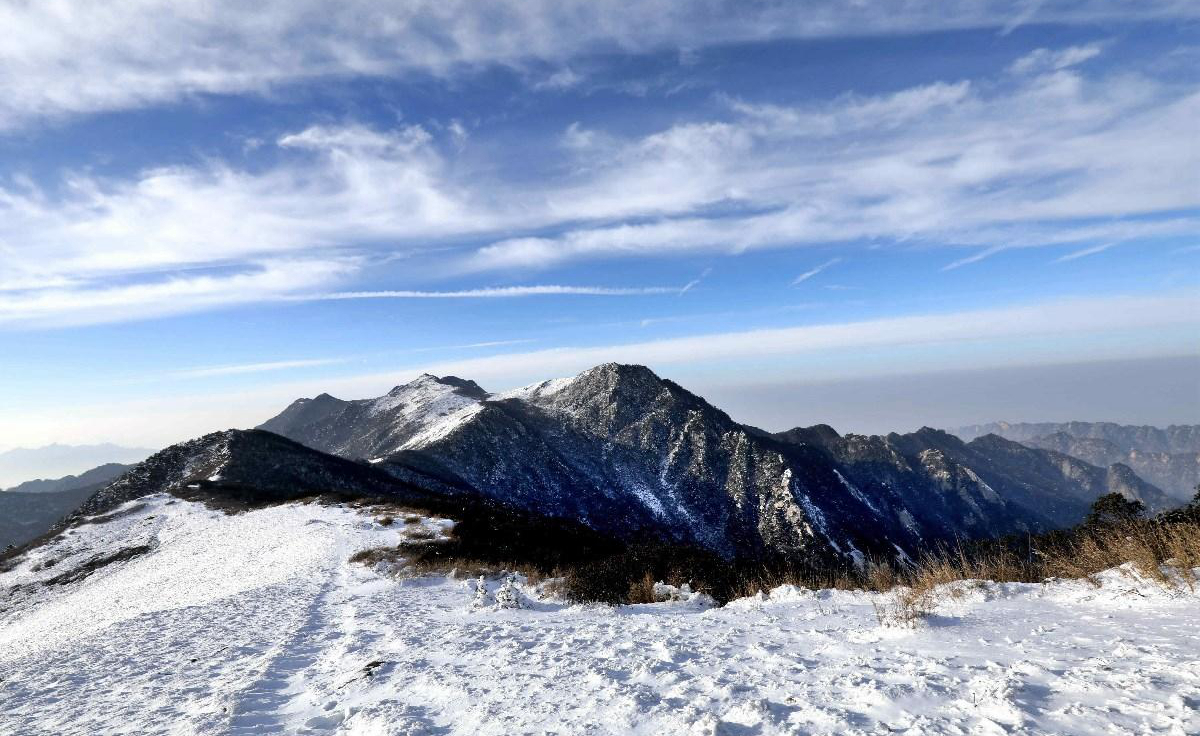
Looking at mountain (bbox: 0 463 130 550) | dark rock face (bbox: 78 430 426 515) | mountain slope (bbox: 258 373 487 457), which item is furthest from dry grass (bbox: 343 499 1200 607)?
mountain (bbox: 0 463 130 550)

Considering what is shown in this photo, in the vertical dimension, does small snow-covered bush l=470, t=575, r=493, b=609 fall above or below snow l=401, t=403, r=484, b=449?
below

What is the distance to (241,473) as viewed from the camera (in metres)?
56.5

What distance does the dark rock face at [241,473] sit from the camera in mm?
52281

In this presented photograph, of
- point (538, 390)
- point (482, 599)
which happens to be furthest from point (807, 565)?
point (538, 390)

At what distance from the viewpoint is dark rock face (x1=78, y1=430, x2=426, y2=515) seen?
52.3 metres

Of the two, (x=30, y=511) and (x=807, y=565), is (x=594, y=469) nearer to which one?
(x=807, y=565)

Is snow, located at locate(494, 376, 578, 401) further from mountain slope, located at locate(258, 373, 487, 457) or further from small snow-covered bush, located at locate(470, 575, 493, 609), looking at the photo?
small snow-covered bush, located at locate(470, 575, 493, 609)

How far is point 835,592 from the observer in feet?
36.4

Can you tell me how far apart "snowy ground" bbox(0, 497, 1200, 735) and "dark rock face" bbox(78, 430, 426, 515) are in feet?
138

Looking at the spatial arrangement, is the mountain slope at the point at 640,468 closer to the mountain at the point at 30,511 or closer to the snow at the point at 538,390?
the snow at the point at 538,390

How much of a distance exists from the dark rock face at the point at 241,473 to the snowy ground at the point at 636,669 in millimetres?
42165

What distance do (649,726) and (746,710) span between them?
103 cm

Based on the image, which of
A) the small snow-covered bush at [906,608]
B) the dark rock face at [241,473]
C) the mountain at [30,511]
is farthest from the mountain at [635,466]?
the mountain at [30,511]

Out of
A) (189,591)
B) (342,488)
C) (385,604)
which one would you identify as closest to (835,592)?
(385,604)
